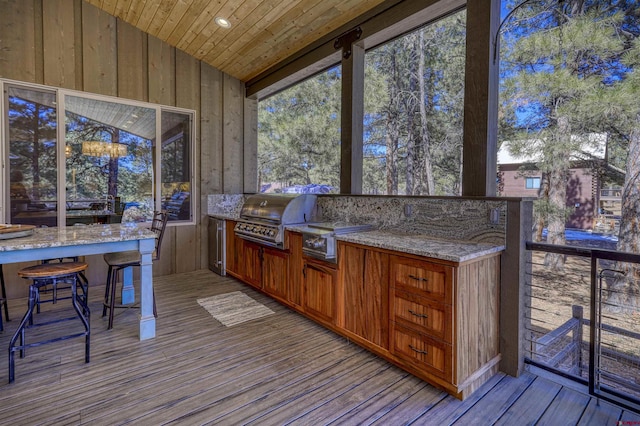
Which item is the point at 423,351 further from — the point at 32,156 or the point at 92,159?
the point at 32,156

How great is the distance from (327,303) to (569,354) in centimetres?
244

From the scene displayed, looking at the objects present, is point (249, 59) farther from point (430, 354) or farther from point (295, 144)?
point (430, 354)

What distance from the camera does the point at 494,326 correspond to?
2.18 meters

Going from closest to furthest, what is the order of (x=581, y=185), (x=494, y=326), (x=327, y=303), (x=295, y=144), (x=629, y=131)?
(x=494, y=326) < (x=327, y=303) < (x=629, y=131) < (x=581, y=185) < (x=295, y=144)

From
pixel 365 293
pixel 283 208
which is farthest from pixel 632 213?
pixel 283 208

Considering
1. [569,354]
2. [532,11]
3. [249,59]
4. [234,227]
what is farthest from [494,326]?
[249,59]

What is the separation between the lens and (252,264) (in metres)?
3.92

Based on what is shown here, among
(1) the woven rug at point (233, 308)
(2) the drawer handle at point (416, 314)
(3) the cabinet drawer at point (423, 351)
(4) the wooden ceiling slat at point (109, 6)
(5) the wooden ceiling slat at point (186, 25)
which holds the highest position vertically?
(4) the wooden ceiling slat at point (109, 6)

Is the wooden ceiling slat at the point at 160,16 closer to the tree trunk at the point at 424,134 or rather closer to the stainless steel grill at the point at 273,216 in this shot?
the stainless steel grill at the point at 273,216

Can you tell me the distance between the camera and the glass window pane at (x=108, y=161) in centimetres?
400

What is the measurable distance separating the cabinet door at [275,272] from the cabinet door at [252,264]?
0.10 m

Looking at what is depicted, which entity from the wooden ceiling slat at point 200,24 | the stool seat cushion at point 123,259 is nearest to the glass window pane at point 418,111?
the wooden ceiling slat at point 200,24

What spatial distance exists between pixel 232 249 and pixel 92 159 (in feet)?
6.98

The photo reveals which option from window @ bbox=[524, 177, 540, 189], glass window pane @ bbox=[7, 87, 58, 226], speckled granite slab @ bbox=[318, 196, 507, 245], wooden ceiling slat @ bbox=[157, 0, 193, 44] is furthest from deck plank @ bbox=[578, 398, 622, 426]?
glass window pane @ bbox=[7, 87, 58, 226]
